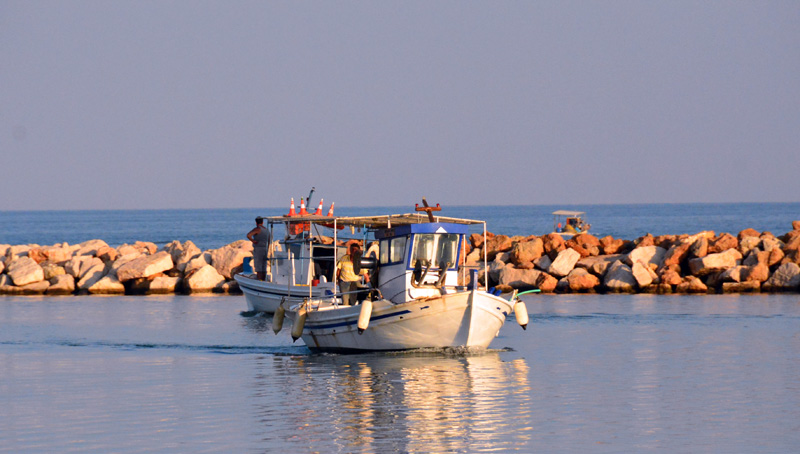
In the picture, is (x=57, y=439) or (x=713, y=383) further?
(x=713, y=383)

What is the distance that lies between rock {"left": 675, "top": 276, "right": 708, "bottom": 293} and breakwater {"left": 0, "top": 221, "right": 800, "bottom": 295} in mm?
36

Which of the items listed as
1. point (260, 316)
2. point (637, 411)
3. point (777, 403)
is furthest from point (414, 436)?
point (260, 316)

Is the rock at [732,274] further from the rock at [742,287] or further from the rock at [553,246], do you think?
the rock at [553,246]

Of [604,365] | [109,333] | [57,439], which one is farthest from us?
[109,333]

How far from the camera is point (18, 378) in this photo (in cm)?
2134

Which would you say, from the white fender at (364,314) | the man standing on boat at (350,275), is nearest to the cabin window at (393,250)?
the man standing on boat at (350,275)

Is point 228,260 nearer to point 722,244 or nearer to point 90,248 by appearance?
point 90,248

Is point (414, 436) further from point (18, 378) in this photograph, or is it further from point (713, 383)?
point (18, 378)

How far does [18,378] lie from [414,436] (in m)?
9.73

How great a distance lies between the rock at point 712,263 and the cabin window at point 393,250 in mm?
18454

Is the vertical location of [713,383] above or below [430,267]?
below

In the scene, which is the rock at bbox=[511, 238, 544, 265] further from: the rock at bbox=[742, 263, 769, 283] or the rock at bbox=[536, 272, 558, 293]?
A: the rock at bbox=[742, 263, 769, 283]

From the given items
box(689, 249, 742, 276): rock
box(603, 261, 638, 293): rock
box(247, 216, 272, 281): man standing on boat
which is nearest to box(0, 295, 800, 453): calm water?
box(247, 216, 272, 281): man standing on boat

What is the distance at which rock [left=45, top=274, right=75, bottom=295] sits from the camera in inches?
1737
